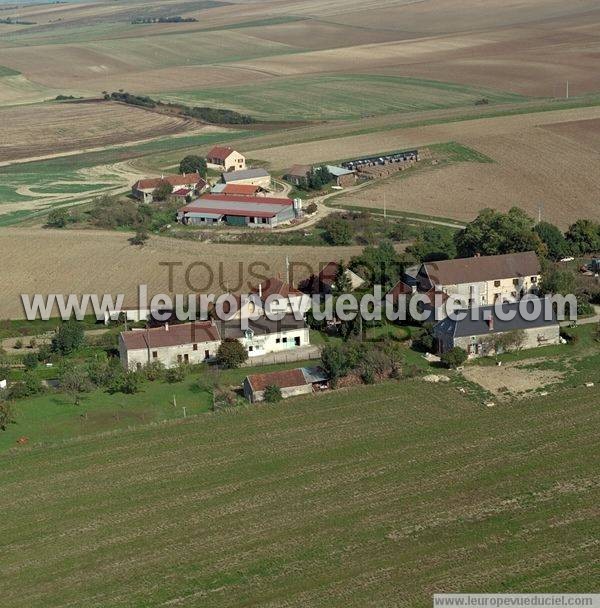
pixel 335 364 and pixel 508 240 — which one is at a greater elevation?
pixel 508 240

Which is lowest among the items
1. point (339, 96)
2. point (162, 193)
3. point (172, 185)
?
point (162, 193)

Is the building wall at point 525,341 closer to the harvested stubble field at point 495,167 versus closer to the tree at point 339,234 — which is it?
the tree at point 339,234

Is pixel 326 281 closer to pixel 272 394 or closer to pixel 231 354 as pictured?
pixel 231 354

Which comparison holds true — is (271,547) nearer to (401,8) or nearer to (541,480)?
(541,480)

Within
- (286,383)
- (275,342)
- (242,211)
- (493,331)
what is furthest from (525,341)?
(242,211)

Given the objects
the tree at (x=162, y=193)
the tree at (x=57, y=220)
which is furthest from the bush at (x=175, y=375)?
the tree at (x=162, y=193)

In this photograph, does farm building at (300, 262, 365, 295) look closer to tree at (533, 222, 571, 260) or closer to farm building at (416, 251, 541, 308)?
farm building at (416, 251, 541, 308)
